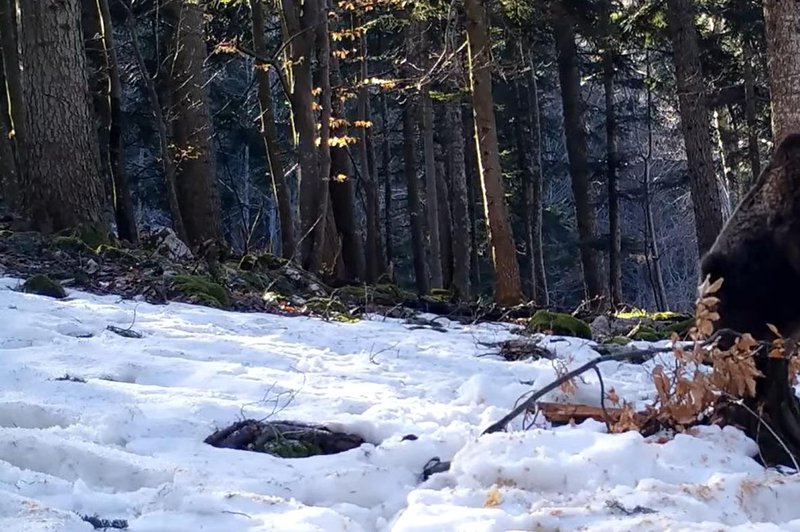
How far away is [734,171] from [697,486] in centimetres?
2227

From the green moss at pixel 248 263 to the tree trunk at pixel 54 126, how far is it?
74.8 inches

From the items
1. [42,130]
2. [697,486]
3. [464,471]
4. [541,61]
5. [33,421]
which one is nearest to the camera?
[697,486]

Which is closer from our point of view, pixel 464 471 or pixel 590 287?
pixel 464 471

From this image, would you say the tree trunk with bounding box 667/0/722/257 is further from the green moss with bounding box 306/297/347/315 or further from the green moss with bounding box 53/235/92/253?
the green moss with bounding box 53/235/92/253

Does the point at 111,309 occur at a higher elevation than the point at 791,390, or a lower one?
higher

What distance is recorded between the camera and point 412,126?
78.0 ft

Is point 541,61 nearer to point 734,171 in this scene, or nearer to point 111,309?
point 734,171

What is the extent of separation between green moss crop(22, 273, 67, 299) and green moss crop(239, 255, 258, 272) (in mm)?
3815

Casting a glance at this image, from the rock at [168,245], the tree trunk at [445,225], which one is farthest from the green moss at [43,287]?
the tree trunk at [445,225]

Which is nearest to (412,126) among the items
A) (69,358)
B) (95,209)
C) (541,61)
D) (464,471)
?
(541,61)

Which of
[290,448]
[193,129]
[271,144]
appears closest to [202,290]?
[290,448]

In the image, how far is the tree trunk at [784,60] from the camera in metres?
8.48

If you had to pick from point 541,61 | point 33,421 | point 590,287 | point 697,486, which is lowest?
point 590,287

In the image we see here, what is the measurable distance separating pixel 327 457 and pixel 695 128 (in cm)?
1184
